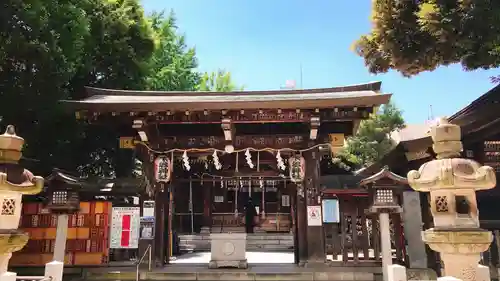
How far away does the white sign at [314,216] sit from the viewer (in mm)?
10727

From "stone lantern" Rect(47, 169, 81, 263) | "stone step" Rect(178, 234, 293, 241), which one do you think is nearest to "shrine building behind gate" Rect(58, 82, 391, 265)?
"stone lantern" Rect(47, 169, 81, 263)

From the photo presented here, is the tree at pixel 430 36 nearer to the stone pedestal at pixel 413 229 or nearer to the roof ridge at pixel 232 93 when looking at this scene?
the roof ridge at pixel 232 93

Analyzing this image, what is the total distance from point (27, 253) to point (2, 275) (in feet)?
19.4

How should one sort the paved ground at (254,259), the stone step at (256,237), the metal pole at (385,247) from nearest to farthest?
the metal pole at (385,247), the paved ground at (254,259), the stone step at (256,237)

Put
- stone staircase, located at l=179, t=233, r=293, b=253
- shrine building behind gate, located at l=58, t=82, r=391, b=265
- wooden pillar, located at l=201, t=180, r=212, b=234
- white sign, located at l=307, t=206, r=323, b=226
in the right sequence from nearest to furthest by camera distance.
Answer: shrine building behind gate, located at l=58, t=82, r=391, b=265 < white sign, located at l=307, t=206, r=323, b=226 < stone staircase, located at l=179, t=233, r=293, b=253 < wooden pillar, located at l=201, t=180, r=212, b=234

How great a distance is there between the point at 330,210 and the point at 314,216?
25.2 inches

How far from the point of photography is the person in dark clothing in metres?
21.7

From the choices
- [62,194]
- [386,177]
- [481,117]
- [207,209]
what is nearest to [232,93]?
[386,177]

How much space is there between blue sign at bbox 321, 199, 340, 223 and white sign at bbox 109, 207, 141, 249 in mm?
5400

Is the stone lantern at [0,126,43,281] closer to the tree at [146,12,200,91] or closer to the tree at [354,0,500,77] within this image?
the tree at [354,0,500,77]

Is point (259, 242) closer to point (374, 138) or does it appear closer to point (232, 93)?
point (232, 93)

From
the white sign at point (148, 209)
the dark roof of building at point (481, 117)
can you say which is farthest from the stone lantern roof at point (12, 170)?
the dark roof of building at point (481, 117)

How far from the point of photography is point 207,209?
21.4 m

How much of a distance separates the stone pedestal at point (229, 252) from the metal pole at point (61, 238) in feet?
13.3
